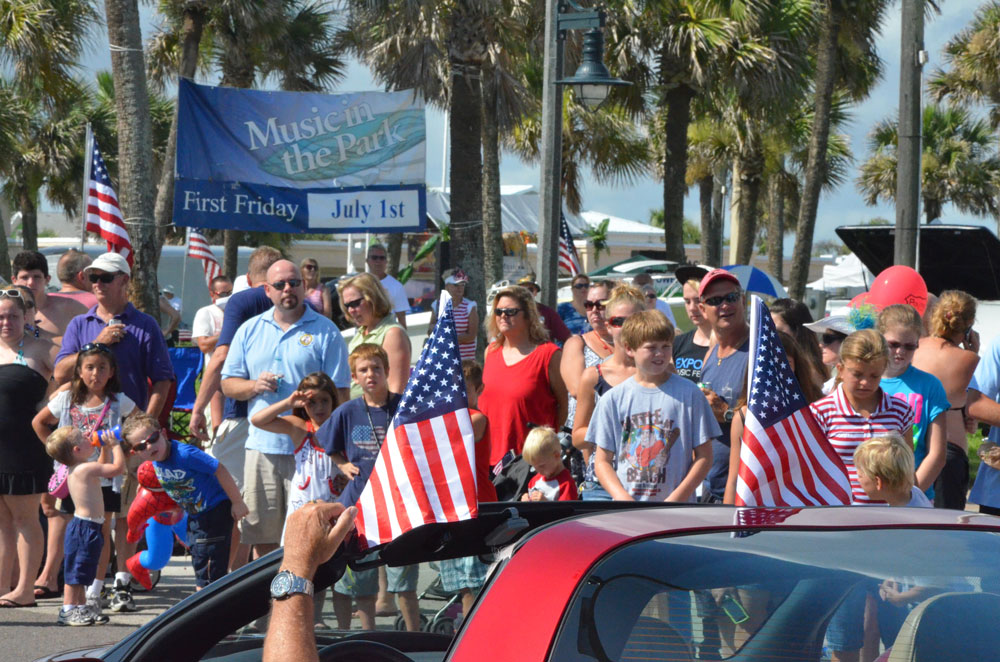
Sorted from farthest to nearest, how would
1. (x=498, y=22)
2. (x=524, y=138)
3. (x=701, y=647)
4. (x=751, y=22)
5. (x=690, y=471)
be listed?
(x=524, y=138) < (x=751, y=22) < (x=498, y=22) < (x=690, y=471) < (x=701, y=647)

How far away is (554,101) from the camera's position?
1199 cm

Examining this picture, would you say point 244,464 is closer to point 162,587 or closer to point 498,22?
point 162,587

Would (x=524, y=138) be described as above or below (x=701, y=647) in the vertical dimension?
above

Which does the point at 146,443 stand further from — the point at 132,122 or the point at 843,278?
the point at 843,278

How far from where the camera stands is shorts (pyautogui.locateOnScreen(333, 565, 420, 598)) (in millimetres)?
Answer: 2713

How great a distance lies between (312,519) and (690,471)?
3.10 metres

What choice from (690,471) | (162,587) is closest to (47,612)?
(162,587)

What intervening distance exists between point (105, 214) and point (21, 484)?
433cm

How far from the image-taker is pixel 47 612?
22.0 ft

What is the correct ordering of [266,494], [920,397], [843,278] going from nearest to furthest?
[920,397], [266,494], [843,278]

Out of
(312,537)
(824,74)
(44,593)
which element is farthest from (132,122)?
(824,74)

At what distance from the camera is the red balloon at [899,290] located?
24.6 feet

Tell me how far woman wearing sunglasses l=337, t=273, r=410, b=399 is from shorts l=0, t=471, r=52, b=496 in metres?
1.99

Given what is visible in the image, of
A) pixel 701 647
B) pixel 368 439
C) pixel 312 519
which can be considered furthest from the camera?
pixel 368 439
